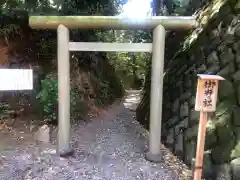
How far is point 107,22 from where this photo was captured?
14.9 feet

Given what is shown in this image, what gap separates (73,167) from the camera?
4332 millimetres

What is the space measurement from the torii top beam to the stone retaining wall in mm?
659

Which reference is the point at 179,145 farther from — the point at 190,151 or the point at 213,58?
the point at 213,58

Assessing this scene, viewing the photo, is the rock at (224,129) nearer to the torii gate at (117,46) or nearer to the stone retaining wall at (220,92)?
the stone retaining wall at (220,92)

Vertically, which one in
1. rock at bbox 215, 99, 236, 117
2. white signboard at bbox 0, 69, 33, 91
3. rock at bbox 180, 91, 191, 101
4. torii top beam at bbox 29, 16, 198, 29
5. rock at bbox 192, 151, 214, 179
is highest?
torii top beam at bbox 29, 16, 198, 29

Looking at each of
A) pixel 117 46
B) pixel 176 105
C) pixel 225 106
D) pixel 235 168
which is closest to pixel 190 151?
pixel 225 106

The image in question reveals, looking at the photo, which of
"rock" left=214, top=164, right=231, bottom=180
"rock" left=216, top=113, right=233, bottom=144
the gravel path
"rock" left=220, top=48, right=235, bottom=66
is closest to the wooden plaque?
"rock" left=216, top=113, right=233, bottom=144

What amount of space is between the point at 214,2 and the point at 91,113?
12.9ft

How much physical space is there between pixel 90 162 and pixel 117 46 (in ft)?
6.63

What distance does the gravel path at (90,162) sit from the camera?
409 cm

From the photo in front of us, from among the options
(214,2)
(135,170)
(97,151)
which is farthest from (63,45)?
(214,2)

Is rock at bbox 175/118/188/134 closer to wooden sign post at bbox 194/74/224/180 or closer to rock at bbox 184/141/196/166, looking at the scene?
rock at bbox 184/141/196/166

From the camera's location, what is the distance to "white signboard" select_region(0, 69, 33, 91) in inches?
140

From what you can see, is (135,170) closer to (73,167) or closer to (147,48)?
(73,167)
